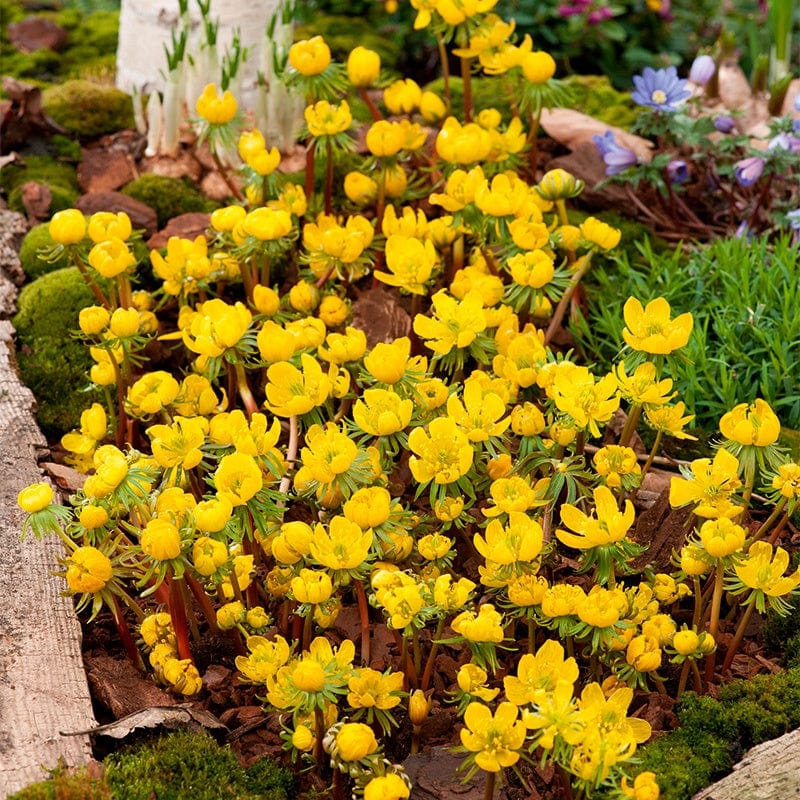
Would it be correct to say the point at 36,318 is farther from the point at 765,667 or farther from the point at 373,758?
the point at 765,667

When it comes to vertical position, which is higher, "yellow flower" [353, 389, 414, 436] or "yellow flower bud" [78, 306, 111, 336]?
"yellow flower" [353, 389, 414, 436]

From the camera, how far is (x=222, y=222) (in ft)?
9.03

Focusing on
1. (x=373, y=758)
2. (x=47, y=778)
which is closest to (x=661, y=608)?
(x=373, y=758)

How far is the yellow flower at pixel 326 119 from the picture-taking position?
9.41 ft

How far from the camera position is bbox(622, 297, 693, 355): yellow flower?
2.19 m

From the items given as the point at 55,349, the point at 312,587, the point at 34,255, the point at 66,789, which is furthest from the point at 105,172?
the point at 66,789

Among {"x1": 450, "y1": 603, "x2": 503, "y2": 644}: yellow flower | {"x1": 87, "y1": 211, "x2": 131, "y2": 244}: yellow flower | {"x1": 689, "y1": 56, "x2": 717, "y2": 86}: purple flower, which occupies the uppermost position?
{"x1": 689, "y1": 56, "x2": 717, "y2": 86}: purple flower

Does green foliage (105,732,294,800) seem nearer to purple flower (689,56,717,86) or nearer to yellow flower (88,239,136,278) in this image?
yellow flower (88,239,136,278)

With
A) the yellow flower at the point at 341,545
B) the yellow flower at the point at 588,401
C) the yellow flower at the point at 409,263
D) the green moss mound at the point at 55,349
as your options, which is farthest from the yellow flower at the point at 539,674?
the green moss mound at the point at 55,349

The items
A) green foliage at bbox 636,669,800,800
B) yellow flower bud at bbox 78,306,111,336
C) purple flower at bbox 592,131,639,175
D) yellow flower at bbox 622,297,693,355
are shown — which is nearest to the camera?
green foliage at bbox 636,669,800,800

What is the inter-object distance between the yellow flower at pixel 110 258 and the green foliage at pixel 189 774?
111 cm

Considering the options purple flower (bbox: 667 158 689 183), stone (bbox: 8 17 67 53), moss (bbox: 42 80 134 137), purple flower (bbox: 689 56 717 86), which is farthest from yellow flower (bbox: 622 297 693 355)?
stone (bbox: 8 17 67 53)

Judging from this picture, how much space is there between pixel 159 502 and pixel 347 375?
0.58 meters

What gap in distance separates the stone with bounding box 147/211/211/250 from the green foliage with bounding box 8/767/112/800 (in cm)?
181
